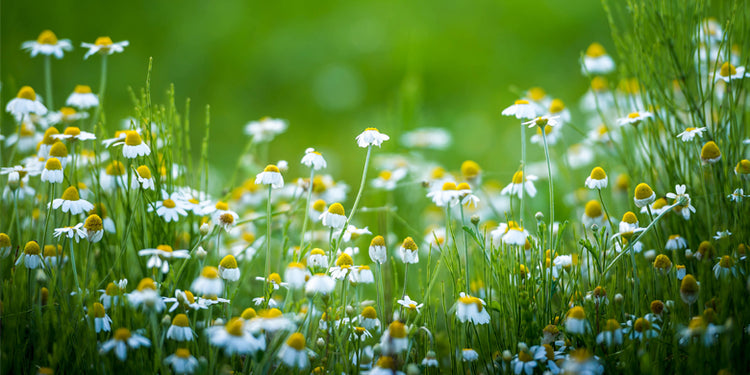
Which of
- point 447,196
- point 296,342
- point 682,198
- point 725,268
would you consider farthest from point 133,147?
point 725,268

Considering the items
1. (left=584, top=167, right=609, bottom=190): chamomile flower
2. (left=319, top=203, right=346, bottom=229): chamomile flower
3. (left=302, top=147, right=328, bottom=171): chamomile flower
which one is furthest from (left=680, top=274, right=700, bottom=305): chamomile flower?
(left=302, top=147, right=328, bottom=171): chamomile flower

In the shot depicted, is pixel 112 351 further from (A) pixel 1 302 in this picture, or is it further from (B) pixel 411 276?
(B) pixel 411 276

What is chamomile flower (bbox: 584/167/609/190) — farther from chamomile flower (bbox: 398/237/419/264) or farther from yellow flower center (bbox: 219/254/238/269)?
yellow flower center (bbox: 219/254/238/269)

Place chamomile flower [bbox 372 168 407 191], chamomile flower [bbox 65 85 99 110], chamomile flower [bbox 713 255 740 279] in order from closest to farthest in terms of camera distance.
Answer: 1. chamomile flower [bbox 713 255 740 279]
2. chamomile flower [bbox 65 85 99 110]
3. chamomile flower [bbox 372 168 407 191]

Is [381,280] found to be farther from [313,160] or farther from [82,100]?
[82,100]

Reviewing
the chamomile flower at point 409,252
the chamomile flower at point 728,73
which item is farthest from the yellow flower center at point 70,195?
the chamomile flower at point 728,73
